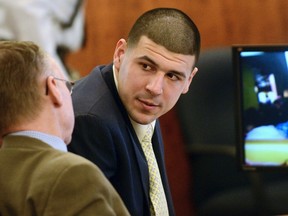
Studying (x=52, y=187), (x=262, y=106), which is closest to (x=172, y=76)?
(x=262, y=106)

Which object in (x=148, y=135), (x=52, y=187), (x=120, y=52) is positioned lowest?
(x=148, y=135)

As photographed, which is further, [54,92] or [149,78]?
[149,78]

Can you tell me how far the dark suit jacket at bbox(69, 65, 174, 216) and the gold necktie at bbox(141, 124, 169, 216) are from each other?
3 centimetres

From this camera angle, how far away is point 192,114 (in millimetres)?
2885

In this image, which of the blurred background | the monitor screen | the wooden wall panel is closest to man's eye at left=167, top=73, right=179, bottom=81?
the monitor screen

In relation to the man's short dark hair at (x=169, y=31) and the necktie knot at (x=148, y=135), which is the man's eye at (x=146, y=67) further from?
the necktie knot at (x=148, y=135)

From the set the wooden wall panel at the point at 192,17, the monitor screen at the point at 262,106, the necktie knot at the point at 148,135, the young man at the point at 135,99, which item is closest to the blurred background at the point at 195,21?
the wooden wall panel at the point at 192,17

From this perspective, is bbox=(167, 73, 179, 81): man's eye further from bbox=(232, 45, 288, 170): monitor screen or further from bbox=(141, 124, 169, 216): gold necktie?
bbox=(232, 45, 288, 170): monitor screen

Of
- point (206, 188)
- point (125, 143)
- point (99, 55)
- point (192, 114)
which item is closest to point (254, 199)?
point (206, 188)

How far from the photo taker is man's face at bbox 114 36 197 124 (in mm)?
1753

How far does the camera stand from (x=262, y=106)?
205cm

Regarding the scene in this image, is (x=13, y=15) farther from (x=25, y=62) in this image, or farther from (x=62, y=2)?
(x=25, y=62)

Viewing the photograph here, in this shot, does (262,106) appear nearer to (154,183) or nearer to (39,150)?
Answer: (154,183)

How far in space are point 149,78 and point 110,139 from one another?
0.20m
